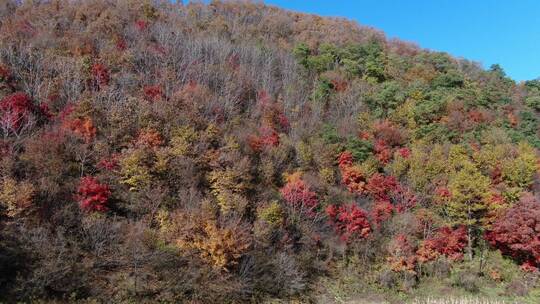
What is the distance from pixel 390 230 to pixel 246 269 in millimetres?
15017

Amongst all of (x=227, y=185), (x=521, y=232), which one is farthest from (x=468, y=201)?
(x=227, y=185)

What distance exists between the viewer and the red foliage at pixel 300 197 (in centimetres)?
3231

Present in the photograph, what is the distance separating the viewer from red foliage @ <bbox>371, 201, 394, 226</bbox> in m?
34.9

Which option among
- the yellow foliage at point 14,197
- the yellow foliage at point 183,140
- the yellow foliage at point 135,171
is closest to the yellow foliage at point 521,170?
the yellow foliage at point 183,140

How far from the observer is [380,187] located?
38.3m

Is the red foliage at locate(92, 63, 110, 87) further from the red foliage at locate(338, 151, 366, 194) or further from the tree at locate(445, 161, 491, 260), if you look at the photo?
the tree at locate(445, 161, 491, 260)

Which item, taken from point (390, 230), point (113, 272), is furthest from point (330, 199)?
point (113, 272)

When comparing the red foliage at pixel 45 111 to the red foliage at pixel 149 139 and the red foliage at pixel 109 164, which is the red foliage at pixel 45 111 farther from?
the red foliage at pixel 109 164

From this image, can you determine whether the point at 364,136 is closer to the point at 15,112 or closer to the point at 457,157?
the point at 457,157

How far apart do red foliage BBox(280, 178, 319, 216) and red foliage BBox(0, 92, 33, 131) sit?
2039 cm

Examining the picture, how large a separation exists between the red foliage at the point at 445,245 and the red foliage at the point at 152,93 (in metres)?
26.5

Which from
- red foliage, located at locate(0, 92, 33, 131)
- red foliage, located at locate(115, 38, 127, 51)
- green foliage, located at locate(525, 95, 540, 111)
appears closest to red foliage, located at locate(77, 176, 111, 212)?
red foliage, located at locate(0, 92, 33, 131)

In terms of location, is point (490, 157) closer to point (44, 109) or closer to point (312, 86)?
point (312, 86)

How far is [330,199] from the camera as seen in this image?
35062mm
